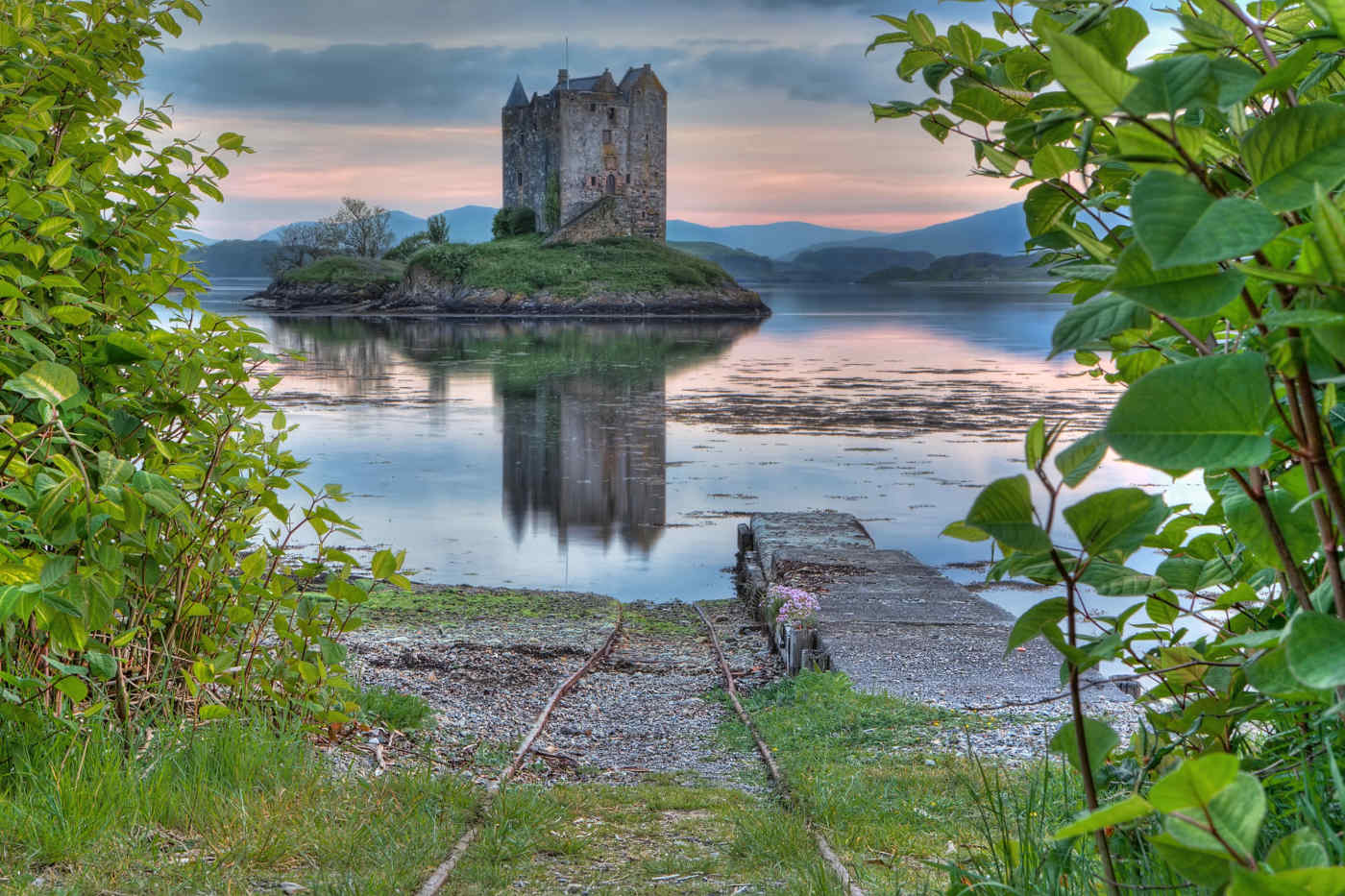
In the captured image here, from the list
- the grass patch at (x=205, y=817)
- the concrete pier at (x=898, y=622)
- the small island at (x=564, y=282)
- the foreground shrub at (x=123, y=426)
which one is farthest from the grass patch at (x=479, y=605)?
the small island at (x=564, y=282)

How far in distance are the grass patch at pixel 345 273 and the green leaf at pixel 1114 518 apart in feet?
273

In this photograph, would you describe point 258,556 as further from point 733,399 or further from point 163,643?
point 733,399

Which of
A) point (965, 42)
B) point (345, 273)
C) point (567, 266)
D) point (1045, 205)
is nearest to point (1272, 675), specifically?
point (1045, 205)

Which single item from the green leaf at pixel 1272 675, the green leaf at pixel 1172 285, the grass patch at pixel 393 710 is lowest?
the grass patch at pixel 393 710

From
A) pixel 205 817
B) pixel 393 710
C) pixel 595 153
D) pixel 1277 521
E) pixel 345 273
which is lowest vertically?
pixel 393 710

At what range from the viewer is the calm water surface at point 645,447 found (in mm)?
14000

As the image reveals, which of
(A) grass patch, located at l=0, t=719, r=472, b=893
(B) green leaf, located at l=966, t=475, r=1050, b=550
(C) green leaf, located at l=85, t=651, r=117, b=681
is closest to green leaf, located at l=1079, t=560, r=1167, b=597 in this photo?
(B) green leaf, located at l=966, t=475, r=1050, b=550

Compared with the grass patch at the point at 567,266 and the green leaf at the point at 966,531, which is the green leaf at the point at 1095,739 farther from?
the grass patch at the point at 567,266

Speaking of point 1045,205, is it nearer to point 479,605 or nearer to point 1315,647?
point 1315,647

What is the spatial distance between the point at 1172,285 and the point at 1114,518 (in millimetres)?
293

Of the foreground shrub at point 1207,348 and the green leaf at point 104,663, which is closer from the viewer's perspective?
the foreground shrub at point 1207,348

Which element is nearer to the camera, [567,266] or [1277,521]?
[1277,521]

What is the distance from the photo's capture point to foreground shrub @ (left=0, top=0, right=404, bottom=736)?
2.87 metres

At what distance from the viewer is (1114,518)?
1008mm
